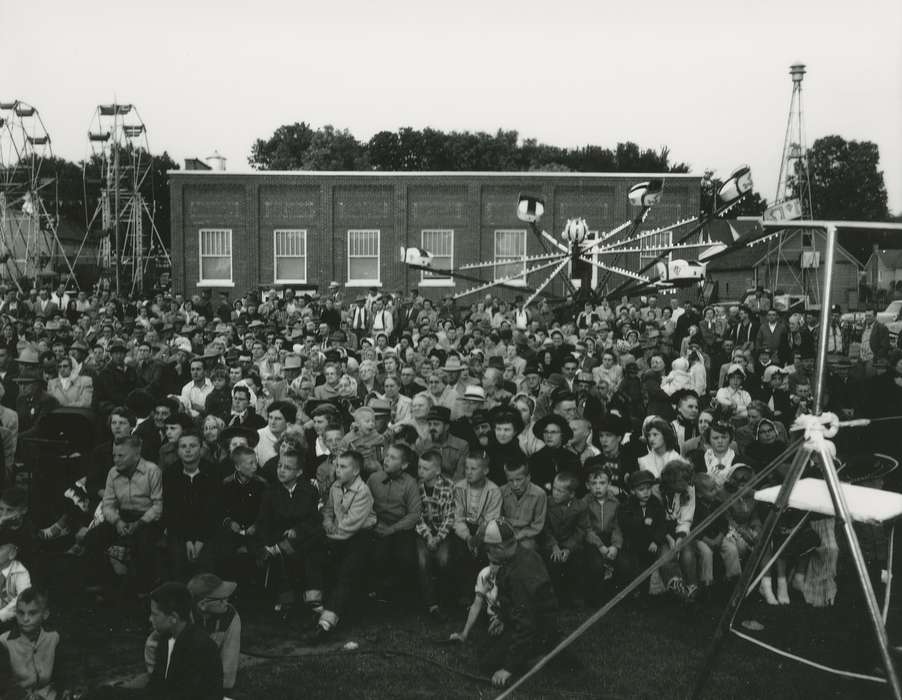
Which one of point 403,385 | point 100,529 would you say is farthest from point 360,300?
point 100,529

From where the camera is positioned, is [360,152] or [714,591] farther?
[360,152]

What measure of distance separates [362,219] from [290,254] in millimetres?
2876

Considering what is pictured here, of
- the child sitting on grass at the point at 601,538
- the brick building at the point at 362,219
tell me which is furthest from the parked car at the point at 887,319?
the child sitting on grass at the point at 601,538

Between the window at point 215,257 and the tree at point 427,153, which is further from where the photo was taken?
the tree at point 427,153

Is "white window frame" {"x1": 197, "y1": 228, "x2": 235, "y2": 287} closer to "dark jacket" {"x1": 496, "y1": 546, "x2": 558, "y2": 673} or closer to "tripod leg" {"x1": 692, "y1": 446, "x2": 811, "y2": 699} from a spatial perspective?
"dark jacket" {"x1": 496, "y1": 546, "x2": 558, "y2": 673}

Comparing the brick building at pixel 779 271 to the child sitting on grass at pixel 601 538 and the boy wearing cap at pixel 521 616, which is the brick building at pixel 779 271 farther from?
the boy wearing cap at pixel 521 616

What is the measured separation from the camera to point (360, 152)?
6222cm

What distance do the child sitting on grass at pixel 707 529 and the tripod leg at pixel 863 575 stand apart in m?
3.58

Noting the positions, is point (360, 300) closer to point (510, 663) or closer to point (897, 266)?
point (510, 663)

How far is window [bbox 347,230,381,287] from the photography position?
31.1m

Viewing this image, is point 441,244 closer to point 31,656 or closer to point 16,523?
point 16,523

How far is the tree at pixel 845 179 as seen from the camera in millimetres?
64875

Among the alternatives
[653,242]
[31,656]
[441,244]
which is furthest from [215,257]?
[31,656]

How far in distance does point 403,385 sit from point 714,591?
4.86 m
